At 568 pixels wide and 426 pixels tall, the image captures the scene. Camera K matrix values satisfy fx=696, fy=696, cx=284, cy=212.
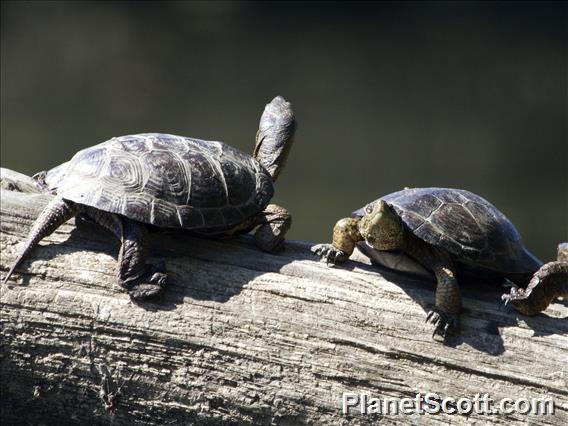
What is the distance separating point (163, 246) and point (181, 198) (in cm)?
22

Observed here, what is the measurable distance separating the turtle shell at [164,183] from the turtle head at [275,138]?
1.33 ft

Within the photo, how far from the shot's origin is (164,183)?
7.55 ft

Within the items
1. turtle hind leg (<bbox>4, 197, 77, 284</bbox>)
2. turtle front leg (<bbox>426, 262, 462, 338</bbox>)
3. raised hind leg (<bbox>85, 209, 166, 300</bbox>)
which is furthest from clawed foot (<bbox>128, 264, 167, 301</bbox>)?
turtle front leg (<bbox>426, 262, 462, 338</bbox>)

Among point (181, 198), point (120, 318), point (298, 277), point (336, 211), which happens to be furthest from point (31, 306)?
point (336, 211)

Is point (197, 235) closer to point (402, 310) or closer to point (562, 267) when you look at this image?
point (402, 310)

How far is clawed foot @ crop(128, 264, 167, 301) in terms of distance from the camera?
2.22 metres

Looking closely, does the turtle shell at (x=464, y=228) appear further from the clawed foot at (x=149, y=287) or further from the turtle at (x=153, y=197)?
the clawed foot at (x=149, y=287)

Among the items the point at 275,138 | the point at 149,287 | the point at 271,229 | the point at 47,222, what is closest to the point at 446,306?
the point at 271,229

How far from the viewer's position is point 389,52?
25.3ft

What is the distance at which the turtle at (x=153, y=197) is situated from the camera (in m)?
2.23

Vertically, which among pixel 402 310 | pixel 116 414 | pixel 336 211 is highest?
pixel 336 211

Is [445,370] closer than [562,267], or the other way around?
[445,370]

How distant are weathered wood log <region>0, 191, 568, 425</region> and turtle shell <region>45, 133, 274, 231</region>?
0.20m

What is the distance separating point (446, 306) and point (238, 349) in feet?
2.22
